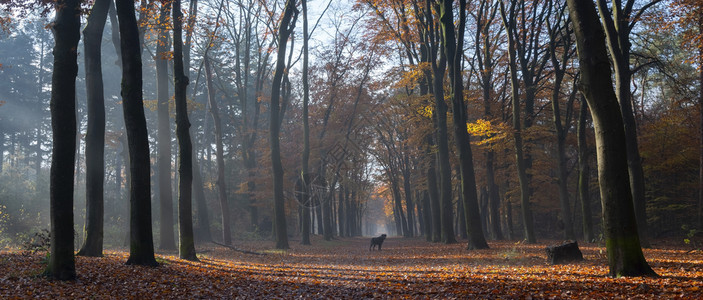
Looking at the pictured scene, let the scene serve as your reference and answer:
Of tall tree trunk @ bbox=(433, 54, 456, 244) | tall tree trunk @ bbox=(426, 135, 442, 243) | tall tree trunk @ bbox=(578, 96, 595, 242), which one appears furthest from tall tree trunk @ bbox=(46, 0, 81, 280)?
tall tree trunk @ bbox=(426, 135, 442, 243)

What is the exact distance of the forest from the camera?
7938 mm

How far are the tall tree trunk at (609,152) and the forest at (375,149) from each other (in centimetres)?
3

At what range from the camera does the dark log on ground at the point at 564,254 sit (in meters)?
10.9

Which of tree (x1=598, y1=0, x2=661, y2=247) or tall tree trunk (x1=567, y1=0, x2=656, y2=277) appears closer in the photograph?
tall tree trunk (x1=567, y1=0, x2=656, y2=277)

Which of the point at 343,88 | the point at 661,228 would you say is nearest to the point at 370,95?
the point at 343,88

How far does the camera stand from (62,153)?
801 cm

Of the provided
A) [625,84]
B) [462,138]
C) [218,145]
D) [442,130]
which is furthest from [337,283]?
[218,145]

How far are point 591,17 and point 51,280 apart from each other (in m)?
10.6

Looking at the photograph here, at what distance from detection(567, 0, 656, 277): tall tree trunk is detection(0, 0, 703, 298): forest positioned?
0.03 m

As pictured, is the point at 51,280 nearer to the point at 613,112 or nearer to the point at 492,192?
the point at 613,112

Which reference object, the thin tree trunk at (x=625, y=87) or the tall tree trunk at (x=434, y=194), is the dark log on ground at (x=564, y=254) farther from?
the tall tree trunk at (x=434, y=194)

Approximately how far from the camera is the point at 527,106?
23.5 m

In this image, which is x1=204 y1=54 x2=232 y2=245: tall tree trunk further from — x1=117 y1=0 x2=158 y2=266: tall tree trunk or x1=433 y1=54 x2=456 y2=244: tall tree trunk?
x1=117 y1=0 x2=158 y2=266: tall tree trunk

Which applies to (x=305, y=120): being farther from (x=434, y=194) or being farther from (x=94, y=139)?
(x=94, y=139)
